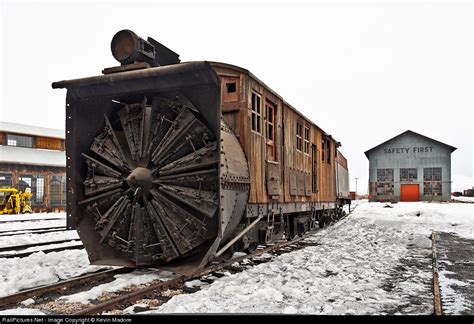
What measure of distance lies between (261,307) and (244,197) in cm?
286

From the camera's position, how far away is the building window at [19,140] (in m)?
29.7

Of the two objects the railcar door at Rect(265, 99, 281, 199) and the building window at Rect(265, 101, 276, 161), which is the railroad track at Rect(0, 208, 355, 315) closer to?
the railcar door at Rect(265, 99, 281, 199)

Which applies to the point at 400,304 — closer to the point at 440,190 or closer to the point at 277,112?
the point at 277,112

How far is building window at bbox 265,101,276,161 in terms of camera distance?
9.36m

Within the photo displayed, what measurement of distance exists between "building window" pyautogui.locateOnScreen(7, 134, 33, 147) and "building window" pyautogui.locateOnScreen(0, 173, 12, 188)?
8.82 feet

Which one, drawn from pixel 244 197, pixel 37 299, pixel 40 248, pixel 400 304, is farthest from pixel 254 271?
pixel 40 248

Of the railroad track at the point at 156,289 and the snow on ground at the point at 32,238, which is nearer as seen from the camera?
the railroad track at the point at 156,289

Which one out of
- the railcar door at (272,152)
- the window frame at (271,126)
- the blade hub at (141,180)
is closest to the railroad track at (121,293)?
the blade hub at (141,180)

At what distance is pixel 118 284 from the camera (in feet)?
19.8

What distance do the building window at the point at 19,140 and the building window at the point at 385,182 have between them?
3512 cm

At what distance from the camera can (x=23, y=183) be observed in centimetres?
2938

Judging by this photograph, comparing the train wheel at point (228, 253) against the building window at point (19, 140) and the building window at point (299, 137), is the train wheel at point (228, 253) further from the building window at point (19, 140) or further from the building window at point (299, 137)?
the building window at point (19, 140)

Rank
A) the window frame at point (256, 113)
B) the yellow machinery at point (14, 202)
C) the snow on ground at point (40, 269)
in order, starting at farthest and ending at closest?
the yellow machinery at point (14, 202) → the window frame at point (256, 113) → the snow on ground at point (40, 269)

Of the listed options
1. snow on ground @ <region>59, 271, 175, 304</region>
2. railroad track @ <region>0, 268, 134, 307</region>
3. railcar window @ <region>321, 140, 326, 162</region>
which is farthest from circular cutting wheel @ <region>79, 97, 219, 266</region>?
railcar window @ <region>321, 140, 326, 162</region>
